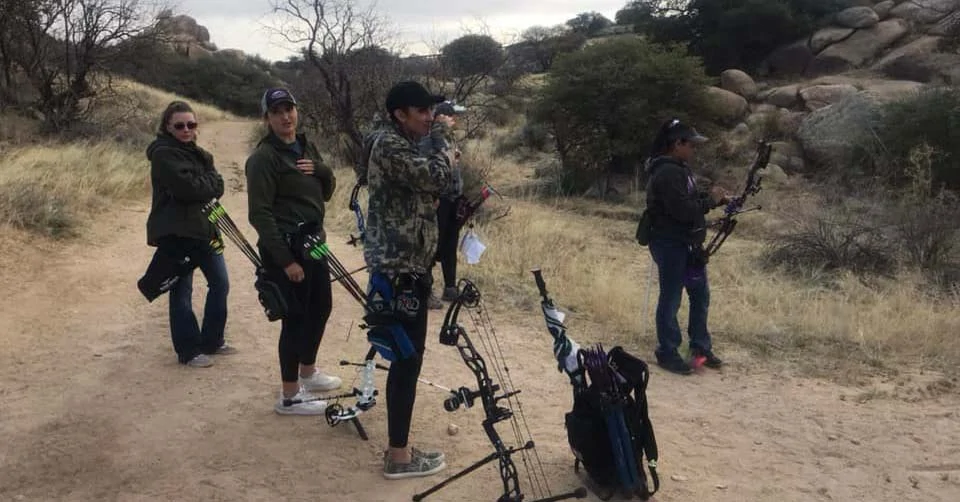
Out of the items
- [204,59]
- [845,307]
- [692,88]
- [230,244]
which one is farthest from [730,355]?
[204,59]

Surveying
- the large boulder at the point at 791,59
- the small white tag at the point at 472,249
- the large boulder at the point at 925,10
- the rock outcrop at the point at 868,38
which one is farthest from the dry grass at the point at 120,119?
the large boulder at the point at 925,10

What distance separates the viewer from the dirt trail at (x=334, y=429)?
3.48 metres

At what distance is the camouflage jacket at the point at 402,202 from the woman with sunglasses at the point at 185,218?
1.83 metres

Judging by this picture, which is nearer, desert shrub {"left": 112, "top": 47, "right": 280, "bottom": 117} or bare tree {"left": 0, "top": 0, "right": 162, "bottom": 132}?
bare tree {"left": 0, "top": 0, "right": 162, "bottom": 132}

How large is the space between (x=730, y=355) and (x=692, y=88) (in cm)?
1355

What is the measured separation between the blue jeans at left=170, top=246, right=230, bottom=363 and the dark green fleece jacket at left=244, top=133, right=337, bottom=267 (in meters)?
1.18

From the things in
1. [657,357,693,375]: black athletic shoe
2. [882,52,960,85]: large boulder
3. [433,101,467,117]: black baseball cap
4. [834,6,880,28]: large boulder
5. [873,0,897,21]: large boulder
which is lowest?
[657,357,693,375]: black athletic shoe

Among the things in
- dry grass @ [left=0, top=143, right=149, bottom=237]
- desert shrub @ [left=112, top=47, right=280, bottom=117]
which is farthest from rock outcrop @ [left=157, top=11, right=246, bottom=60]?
dry grass @ [left=0, top=143, right=149, bottom=237]

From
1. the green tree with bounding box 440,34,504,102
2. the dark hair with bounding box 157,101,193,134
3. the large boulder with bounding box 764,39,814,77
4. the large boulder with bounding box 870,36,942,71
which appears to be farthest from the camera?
the large boulder with bounding box 764,39,814,77

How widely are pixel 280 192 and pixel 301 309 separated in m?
0.60

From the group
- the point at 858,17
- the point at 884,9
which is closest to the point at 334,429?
the point at 858,17

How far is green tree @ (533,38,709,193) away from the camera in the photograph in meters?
17.6

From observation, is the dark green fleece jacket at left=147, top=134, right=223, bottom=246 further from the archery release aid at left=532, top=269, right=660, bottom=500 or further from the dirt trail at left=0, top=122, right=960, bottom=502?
the archery release aid at left=532, top=269, right=660, bottom=500

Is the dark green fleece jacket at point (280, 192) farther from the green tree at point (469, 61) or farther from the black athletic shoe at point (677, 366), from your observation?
the green tree at point (469, 61)
